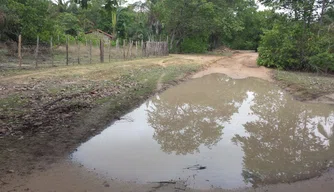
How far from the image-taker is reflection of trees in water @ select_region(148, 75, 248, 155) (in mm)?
5948

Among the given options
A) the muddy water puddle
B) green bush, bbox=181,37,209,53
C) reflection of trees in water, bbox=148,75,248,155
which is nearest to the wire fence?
reflection of trees in water, bbox=148,75,248,155

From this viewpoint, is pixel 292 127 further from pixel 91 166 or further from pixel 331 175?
pixel 91 166

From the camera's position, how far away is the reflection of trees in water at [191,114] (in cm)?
595

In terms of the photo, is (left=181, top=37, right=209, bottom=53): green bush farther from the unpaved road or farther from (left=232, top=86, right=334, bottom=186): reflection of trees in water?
the unpaved road

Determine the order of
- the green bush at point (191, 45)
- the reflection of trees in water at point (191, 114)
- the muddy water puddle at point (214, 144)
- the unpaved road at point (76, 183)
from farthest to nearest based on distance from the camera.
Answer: the green bush at point (191, 45)
the reflection of trees in water at point (191, 114)
the muddy water puddle at point (214, 144)
the unpaved road at point (76, 183)

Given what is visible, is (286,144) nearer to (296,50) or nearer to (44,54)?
(296,50)

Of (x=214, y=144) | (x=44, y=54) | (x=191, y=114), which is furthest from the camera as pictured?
(x=44, y=54)

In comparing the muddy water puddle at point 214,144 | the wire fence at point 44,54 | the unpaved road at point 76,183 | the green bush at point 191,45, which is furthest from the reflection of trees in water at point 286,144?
the green bush at point 191,45

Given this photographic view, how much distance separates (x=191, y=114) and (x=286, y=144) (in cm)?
284

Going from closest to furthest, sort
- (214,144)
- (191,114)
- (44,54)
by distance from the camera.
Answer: (214,144)
(191,114)
(44,54)

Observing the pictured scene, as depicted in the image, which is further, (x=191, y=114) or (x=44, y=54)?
(x=44, y=54)

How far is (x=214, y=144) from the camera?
19.1 feet

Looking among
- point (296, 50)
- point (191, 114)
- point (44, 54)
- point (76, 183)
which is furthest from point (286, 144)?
point (44, 54)

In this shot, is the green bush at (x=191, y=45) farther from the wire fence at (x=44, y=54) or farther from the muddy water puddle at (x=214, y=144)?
the muddy water puddle at (x=214, y=144)
